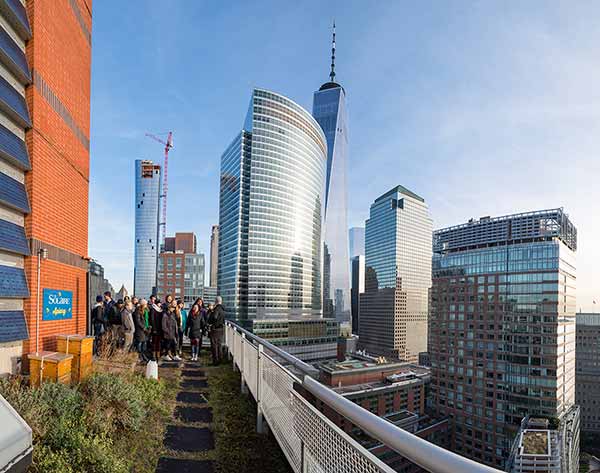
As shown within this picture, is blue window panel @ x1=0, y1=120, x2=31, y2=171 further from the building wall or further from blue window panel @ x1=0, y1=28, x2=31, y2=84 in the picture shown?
blue window panel @ x1=0, y1=28, x2=31, y2=84

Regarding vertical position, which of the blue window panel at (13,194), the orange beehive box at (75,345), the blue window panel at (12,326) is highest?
the blue window panel at (13,194)

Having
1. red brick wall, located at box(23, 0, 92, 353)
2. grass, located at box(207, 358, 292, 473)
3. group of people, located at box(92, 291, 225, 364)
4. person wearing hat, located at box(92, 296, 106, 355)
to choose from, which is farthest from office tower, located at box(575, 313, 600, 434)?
red brick wall, located at box(23, 0, 92, 353)

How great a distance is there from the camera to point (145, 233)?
172250mm

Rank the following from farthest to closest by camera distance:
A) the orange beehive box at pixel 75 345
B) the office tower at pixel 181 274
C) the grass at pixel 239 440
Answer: the office tower at pixel 181 274, the orange beehive box at pixel 75 345, the grass at pixel 239 440

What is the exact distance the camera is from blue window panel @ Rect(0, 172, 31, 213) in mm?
6914

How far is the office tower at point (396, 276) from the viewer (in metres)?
168

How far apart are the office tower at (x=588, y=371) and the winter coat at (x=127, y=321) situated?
129381 millimetres

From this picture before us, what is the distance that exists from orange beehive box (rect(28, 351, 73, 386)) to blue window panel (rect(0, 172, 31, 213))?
323 centimetres

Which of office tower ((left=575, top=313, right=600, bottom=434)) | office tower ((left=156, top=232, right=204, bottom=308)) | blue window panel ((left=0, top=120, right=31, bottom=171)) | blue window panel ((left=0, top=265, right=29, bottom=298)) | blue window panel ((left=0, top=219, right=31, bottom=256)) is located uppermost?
blue window panel ((left=0, top=120, right=31, bottom=171))

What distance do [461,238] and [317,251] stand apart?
4677 cm

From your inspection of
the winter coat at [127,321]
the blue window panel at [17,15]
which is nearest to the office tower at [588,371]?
the winter coat at [127,321]

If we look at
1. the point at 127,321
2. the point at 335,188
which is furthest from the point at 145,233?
the point at 127,321

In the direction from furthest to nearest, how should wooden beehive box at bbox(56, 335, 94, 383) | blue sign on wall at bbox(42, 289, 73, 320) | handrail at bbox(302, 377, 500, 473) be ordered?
blue sign on wall at bbox(42, 289, 73, 320) < wooden beehive box at bbox(56, 335, 94, 383) < handrail at bbox(302, 377, 500, 473)

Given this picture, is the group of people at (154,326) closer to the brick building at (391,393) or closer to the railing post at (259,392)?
the railing post at (259,392)
